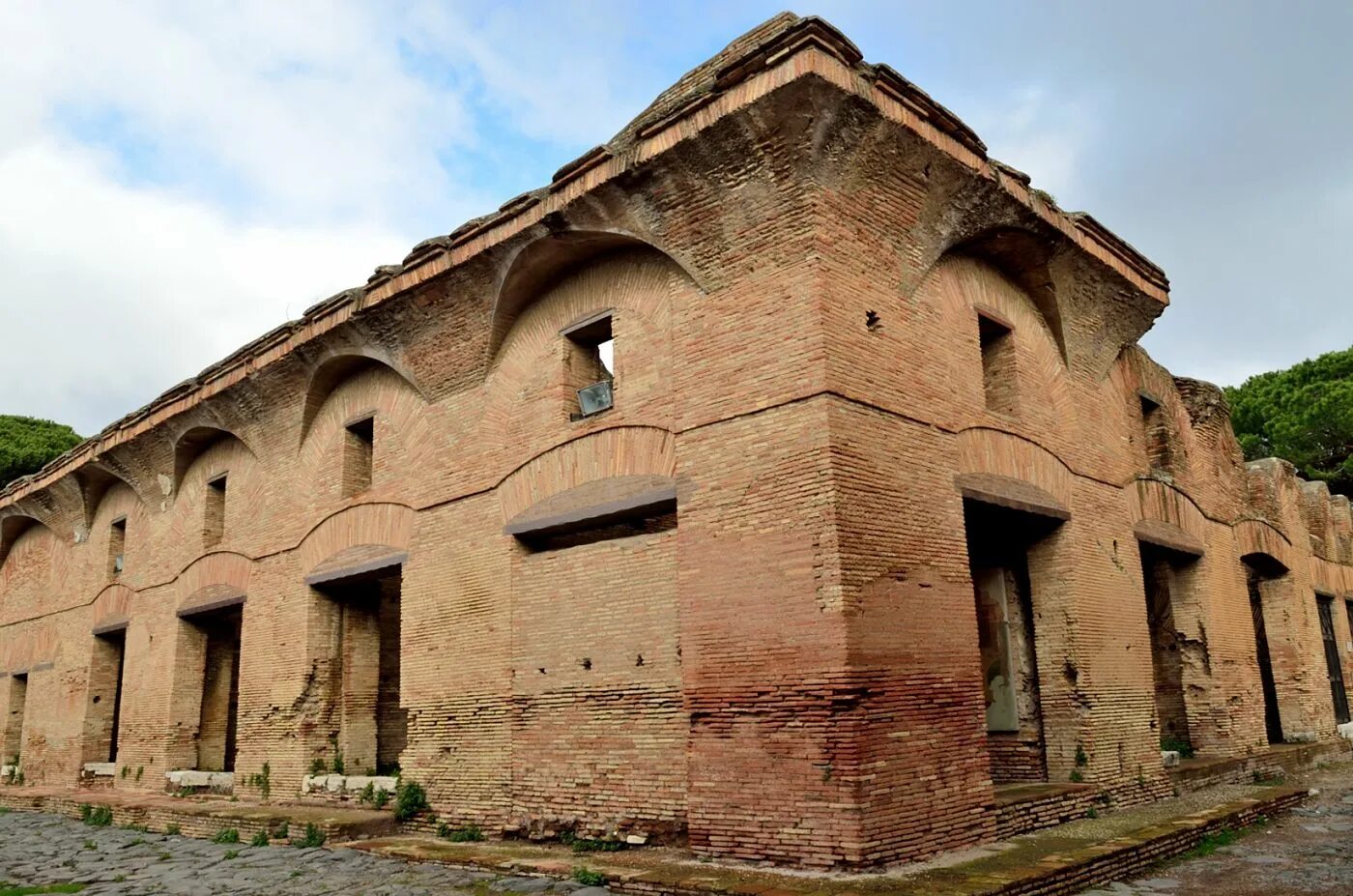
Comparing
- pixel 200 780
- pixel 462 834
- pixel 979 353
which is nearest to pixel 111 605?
pixel 200 780

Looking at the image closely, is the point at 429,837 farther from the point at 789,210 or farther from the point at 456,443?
the point at 789,210

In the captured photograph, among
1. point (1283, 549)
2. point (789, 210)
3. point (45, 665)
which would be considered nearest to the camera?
point (789, 210)

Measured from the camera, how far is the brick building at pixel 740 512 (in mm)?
6281

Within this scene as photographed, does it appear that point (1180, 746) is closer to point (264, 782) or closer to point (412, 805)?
point (412, 805)

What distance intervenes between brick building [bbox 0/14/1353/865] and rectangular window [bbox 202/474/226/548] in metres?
0.04

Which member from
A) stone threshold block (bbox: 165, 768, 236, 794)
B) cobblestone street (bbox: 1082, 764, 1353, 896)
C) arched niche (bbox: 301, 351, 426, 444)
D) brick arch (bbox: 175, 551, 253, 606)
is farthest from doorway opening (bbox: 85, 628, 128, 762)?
cobblestone street (bbox: 1082, 764, 1353, 896)

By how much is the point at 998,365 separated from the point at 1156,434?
3.11 m

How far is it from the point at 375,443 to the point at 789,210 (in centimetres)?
506

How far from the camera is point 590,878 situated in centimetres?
589

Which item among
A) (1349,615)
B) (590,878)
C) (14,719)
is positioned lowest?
(590,878)

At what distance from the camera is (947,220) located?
7.55m

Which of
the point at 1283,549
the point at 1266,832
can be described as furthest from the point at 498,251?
the point at 1283,549

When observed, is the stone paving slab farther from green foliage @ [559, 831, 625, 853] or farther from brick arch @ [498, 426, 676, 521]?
brick arch @ [498, 426, 676, 521]

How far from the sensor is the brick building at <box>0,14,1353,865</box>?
6281 mm
